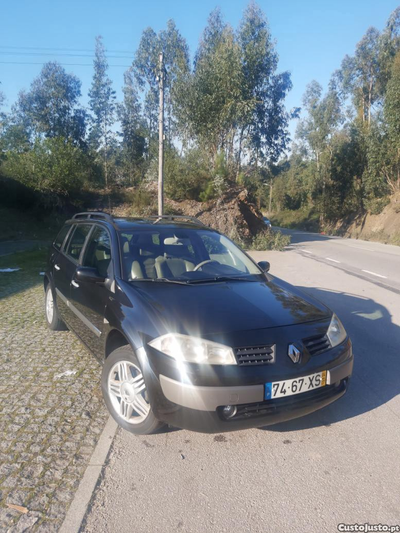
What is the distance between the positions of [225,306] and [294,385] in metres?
0.80

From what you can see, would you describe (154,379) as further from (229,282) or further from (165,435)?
(229,282)

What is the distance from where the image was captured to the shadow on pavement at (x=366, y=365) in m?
3.48

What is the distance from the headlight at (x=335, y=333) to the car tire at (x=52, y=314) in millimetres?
3750

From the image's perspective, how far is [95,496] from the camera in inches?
99.1

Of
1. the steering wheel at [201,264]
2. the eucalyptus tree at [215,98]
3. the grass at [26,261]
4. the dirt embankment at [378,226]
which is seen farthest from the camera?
the dirt embankment at [378,226]

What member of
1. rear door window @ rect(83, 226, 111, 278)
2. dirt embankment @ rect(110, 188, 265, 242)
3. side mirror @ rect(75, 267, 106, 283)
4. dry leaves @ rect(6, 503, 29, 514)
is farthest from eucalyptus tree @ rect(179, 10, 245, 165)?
dry leaves @ rect(6, 503, 29, 514)

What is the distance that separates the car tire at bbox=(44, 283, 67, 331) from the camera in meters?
5.62

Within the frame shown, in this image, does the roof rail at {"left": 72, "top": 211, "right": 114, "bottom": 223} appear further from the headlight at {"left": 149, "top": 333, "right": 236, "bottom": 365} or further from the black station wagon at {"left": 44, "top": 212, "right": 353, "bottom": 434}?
the headlight at {"left": 149, "top": 333, "right": 236, "bottom": 365}

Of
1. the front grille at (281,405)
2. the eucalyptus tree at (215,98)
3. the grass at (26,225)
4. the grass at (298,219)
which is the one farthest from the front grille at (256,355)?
the grass at (298,219)

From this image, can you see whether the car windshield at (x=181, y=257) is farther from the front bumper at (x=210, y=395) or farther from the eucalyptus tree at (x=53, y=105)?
the eucalyptus tree at (x=53, y=105)

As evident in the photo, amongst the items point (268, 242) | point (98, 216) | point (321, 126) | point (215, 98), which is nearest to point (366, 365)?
point (98, 216)

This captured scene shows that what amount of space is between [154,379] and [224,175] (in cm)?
2053

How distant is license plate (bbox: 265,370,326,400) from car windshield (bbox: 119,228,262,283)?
4.35 feet

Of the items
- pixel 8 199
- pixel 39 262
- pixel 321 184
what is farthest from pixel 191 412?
pixel 321 184
